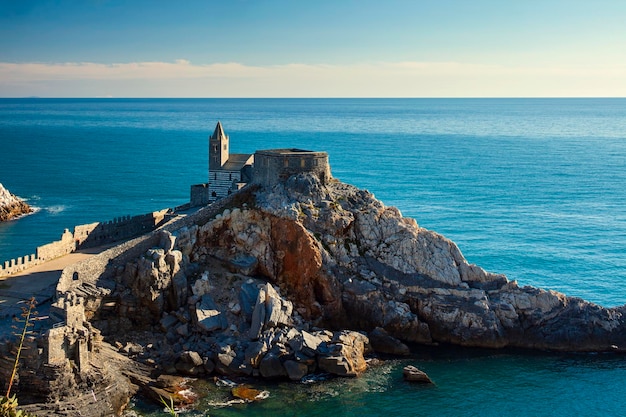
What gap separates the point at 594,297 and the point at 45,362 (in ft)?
151

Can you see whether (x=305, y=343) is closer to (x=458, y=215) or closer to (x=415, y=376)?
(x=415, y=376)

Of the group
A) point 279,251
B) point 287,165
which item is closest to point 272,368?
point 279,251

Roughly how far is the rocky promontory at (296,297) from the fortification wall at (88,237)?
299 inches

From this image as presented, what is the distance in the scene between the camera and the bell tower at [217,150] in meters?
72.1

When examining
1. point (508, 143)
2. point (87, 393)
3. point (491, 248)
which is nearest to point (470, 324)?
point (491, 248)

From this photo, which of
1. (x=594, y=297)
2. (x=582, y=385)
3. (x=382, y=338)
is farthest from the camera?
(x=594, y=297)

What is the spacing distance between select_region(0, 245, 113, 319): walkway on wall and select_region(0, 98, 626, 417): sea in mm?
11865

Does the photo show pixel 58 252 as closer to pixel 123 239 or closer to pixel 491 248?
pixel 123 239

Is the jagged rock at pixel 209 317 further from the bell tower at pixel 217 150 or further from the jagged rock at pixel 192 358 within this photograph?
the bell tower at pixel 217 150

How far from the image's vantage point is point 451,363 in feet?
168

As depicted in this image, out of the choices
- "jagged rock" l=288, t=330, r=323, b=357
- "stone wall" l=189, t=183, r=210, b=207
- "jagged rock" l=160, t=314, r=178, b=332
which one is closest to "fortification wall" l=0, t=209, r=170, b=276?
"stone wall" l=189, t=183, r=210, b=207

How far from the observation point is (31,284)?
52.8 meters

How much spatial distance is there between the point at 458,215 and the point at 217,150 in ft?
116

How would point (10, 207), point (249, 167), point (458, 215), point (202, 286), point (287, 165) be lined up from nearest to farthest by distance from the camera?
point (202, 286) → point (287, 165) → point (249, 167) → point (458, 215) → point (10, 207)
